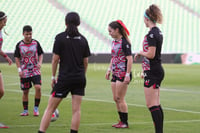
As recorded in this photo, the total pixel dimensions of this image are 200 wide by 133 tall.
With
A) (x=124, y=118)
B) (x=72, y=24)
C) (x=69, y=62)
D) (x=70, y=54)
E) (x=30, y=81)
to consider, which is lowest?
(x=124, y=118)

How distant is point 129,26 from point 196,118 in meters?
38.5

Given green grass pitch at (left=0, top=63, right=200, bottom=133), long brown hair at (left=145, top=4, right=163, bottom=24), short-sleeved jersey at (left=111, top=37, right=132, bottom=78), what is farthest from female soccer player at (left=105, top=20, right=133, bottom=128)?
long brown hair at (left=145, top=4, right=163, bottom=24)

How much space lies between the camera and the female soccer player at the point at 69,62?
24.3ft

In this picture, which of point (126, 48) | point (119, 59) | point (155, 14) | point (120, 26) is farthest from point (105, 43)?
point (155, 14)

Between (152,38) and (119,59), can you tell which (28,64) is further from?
(152,38)

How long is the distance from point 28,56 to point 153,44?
4.51 meters

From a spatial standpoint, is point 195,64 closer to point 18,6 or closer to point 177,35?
point 177,35

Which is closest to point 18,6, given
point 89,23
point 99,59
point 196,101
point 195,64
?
point 89,23

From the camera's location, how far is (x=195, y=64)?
39000 millimetres

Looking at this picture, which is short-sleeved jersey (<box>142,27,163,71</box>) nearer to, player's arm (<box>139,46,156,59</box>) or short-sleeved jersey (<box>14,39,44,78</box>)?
player's arm (<box>139,46,156,59</box>)

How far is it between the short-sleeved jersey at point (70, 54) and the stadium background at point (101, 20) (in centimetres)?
3751

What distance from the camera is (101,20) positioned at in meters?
51.2

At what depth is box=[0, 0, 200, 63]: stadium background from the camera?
4659cm

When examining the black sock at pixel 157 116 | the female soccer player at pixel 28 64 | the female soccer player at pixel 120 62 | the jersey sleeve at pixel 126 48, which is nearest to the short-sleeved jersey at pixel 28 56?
the female soccer player at pixel 28 64
